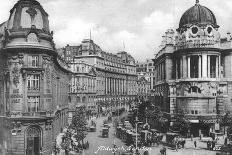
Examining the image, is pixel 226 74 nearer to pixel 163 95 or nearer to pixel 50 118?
pixel 163 95

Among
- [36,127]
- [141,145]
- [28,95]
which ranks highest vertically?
[28,95]

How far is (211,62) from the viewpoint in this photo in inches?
2665

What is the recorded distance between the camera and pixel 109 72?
15075 centimetres

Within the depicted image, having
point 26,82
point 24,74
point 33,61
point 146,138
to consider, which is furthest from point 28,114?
point 146,138

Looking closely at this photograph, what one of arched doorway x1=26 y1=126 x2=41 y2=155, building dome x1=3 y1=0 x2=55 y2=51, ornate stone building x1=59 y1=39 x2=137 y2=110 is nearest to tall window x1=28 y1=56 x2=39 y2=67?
building dome x1=3 y1=0 x2=55 y2=51

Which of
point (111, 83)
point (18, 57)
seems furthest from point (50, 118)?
point (111, 83)

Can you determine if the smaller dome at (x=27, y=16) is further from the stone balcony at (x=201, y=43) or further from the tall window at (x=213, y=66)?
the tall window at (x=213, y=66)

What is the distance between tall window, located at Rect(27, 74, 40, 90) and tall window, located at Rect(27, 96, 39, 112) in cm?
135

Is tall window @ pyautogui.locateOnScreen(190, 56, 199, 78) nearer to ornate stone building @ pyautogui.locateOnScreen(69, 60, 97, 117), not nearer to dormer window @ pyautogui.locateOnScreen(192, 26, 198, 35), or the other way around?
dormer window @ pyautogui.locateOnScreen(192, 26, 198, 35)

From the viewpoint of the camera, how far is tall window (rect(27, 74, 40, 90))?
1789 inches

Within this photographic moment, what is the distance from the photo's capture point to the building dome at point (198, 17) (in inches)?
2706

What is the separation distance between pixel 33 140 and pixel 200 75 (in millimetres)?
35012

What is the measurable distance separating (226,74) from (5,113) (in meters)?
44.4

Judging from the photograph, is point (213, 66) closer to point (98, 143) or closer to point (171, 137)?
point (171, 137)
